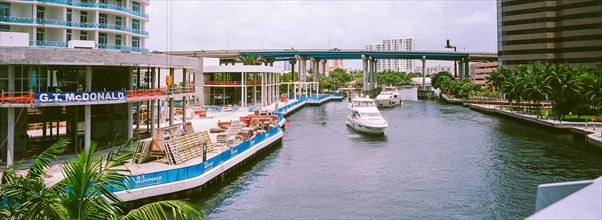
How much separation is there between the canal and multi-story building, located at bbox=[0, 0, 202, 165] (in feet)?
47.4

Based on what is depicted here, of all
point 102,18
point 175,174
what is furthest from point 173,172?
point 102,18

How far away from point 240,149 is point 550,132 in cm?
5416

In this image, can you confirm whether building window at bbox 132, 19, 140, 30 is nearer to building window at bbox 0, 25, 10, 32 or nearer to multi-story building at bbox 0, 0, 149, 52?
multi-story building at bbox 0, 0, 149, 52

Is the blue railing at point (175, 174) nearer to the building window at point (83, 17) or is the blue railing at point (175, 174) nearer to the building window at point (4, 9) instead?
the building window at point (83, 17)

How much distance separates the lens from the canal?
108ft

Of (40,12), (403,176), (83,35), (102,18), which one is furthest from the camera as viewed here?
(102,18)

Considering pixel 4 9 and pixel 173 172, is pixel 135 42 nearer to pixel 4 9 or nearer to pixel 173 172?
pixel 4 9

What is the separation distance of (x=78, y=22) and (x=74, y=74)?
837 inches

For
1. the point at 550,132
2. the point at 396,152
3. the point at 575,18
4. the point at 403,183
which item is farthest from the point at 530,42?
the point at 403,183

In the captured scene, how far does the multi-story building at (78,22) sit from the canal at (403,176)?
2937 centimetres

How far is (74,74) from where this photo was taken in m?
47.3

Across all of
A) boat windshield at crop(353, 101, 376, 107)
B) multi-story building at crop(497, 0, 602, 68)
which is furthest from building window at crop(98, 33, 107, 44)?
multi-story building at crop(497, 0, 602, 68)

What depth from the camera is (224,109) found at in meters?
100

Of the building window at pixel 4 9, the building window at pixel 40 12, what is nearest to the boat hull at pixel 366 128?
the building window at pixel 40 12
